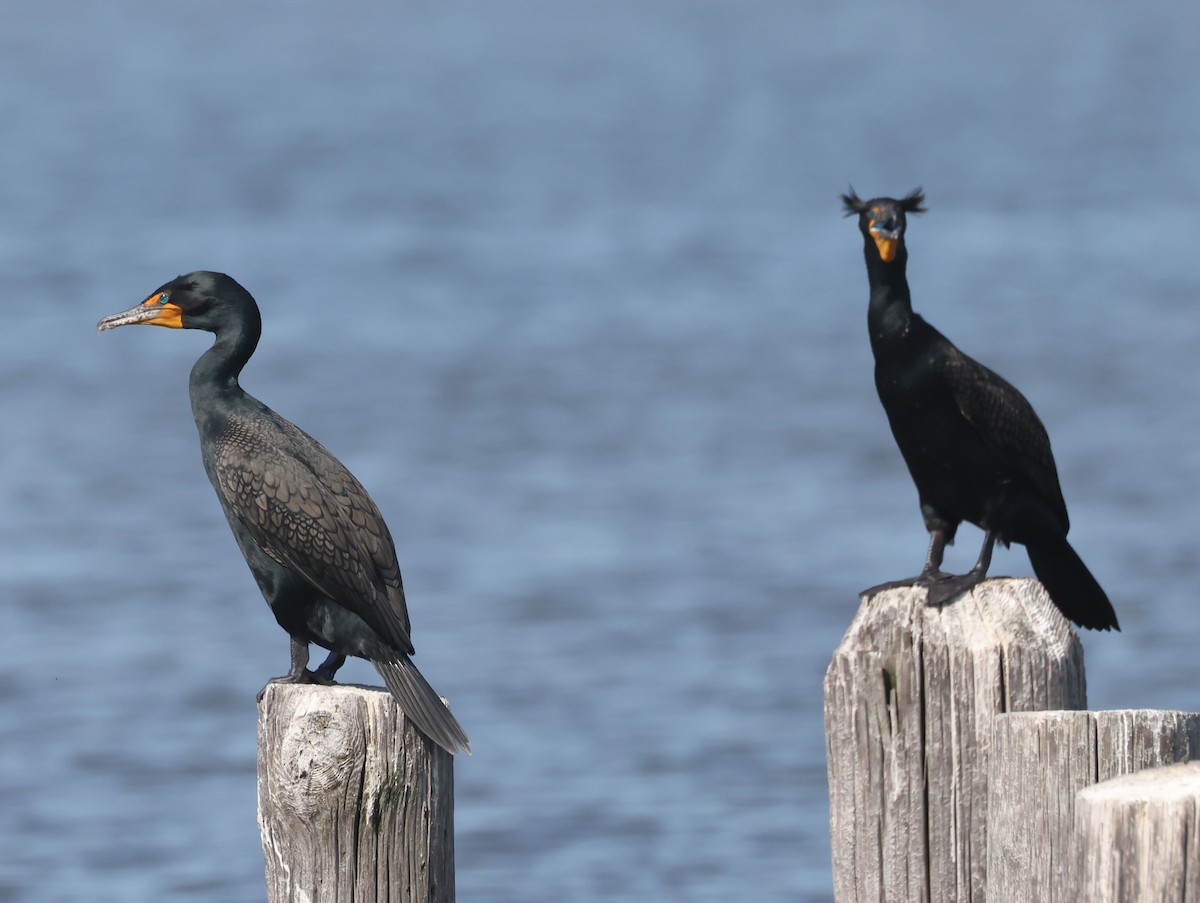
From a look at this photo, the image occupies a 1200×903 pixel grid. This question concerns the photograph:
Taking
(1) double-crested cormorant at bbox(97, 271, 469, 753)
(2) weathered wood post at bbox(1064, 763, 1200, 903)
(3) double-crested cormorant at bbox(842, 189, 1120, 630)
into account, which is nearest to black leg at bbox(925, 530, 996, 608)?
(3) double-crested cormorant at bbox(842, 189, 1120, 630)

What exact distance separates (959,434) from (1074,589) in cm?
45

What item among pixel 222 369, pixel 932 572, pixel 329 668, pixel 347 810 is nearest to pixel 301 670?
pixel 329 668

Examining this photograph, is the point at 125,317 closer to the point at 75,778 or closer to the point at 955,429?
the point at 955,429

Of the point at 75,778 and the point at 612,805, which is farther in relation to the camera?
the point at 75,778

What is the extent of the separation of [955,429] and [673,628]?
19.6 ft

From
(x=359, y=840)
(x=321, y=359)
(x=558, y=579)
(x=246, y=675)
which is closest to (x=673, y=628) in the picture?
(x=558, y=579)

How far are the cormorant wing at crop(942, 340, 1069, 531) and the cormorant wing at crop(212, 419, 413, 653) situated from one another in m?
1.39

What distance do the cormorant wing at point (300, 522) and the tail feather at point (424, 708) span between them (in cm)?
22

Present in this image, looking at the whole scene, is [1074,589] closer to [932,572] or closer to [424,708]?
[932,572]

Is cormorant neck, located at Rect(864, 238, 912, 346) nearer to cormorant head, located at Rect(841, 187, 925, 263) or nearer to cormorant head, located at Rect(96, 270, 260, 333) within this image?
cormorant head, located at Rect(841, 187, 925, 263)

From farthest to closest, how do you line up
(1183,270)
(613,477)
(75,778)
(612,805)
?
(1183,270) → (613,477) → (75,778) → (612,805)

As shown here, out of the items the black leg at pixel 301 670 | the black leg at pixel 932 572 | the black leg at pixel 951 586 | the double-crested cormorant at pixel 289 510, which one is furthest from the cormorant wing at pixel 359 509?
the black leg at pixel 951 586

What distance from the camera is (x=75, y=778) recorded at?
30.0ft

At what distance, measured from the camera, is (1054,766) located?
140 inches
